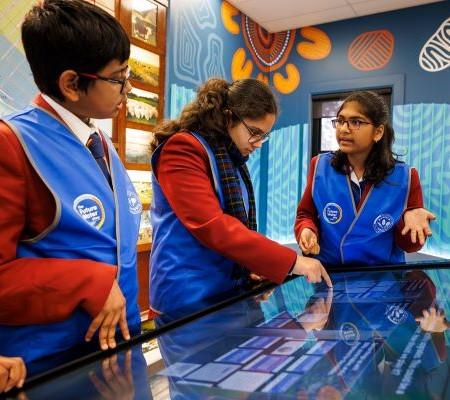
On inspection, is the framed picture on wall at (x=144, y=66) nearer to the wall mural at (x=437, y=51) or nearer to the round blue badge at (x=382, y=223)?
the round blue badge at (x=382, y=223)

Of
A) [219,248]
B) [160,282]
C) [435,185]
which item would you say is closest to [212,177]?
[219,248]

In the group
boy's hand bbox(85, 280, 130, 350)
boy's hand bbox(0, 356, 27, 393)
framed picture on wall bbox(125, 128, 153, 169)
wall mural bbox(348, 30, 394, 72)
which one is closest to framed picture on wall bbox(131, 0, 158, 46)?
framed picture on wall bbox(125, 128, 153, 169)

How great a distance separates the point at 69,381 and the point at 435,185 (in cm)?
416

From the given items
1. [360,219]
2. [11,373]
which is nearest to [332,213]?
[360,219]

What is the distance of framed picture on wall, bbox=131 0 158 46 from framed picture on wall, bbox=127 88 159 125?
0.40 m

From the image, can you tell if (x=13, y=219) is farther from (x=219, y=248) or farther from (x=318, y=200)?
(x=318, y=200)

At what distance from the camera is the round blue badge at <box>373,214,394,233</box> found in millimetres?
1721

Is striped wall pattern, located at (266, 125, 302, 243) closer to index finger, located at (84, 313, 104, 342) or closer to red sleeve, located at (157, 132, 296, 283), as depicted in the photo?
red sleeve, located at (157, 132, 296, 283)

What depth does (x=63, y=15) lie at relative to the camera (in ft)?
2.89

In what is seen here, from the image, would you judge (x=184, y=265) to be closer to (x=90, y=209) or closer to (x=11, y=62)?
(x=90, y=209)

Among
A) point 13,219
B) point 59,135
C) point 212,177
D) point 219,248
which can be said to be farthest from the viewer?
point 212,177

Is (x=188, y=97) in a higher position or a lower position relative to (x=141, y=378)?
higher

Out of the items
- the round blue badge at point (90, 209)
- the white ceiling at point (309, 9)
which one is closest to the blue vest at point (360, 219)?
the round blue badge at point (90, 209)

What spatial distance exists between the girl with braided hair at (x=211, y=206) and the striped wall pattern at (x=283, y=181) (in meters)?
3.48
